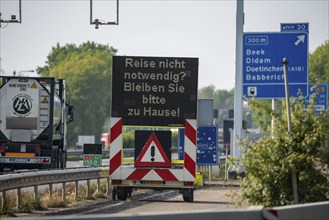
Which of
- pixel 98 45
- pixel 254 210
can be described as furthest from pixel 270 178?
pixel 98 45

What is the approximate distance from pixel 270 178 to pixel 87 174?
9.06m

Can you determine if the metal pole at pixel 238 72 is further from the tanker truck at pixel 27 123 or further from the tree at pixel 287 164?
the tree at pixel 287 164

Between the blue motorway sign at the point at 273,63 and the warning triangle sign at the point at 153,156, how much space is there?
10.9 m

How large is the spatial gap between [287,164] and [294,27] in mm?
17694

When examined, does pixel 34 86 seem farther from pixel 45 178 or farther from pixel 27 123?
pixel 45 178

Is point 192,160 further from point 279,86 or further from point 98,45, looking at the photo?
point 98,45

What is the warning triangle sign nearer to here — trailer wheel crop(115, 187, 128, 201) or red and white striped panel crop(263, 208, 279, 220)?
trailer wheel crop(115, 187, 128, 201)

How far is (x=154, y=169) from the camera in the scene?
25.1 m

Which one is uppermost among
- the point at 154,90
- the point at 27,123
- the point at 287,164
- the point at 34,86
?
the point at 34,86

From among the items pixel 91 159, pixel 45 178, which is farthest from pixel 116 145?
pixel 91 159

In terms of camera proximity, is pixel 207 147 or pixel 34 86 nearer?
pixel 207 147

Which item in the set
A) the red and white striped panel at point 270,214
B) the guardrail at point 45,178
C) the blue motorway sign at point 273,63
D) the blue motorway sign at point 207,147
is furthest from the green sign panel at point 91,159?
the red and white striped panel at point 270,214

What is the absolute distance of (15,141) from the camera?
4088 cm

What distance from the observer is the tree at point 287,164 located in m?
19.7
